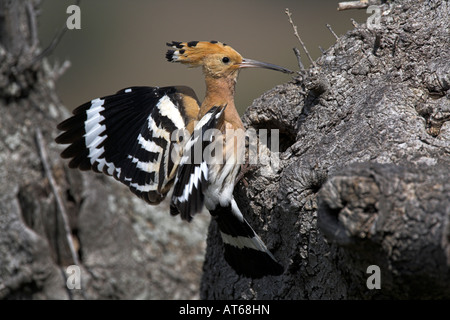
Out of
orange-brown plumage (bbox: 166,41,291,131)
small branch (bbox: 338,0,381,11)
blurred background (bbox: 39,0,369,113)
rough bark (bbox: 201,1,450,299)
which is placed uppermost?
blurred background (bbox: 39,0,369,113)

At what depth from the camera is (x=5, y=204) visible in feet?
10.3

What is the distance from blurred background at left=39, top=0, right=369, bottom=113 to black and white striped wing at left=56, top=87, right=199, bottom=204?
8.28 ft

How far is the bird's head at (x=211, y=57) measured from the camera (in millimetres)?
2598

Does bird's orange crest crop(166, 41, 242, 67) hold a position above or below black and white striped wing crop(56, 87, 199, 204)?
above

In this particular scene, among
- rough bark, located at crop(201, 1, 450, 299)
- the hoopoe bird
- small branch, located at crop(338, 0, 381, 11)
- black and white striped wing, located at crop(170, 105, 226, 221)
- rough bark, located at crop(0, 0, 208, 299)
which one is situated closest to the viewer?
rough bark, located at crop(201, 1, 450, 299)

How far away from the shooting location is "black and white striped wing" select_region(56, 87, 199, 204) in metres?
2.56

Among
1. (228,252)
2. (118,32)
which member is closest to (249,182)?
(228,252)

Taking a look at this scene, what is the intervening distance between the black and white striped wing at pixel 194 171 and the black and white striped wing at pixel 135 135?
206mm

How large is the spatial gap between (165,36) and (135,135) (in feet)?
12.9

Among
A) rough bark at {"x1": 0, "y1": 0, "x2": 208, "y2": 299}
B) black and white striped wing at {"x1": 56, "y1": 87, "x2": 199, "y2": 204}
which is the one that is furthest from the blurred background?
black and white striped wing at {"x1": 56, "y1": 87, "x2": 199, "y2": 204}

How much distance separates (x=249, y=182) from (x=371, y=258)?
839 mm

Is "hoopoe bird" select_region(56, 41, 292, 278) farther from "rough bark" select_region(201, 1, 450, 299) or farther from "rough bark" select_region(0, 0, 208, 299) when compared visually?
"rough bark" select_region(0, 0, 208, 299)

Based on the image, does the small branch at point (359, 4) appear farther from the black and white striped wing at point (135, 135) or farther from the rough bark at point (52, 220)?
the rough bark at point (52, 220)

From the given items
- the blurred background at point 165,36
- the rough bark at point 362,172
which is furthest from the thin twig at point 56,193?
the blurred background at point 165,36
